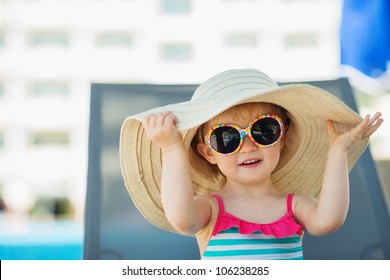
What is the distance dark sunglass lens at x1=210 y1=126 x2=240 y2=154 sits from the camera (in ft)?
4.84

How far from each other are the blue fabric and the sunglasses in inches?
69.0

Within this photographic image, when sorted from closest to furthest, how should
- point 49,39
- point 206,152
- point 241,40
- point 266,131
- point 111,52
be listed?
point 266,131, point 206,152, point 111,52, point 241,40, point 49,39

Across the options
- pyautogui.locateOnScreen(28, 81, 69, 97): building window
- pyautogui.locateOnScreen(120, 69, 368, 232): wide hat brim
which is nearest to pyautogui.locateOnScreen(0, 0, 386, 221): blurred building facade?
pyautogui.locateOnScreen(28, 81, 69, 97): building window

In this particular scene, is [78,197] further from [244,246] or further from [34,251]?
[244,246]

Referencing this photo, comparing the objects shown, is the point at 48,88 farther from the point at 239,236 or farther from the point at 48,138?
the point at 239,236

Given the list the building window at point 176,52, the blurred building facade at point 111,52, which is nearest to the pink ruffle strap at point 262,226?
the blurred building facade at point 111,52

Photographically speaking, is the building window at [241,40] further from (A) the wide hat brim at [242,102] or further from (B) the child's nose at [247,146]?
(B) the child's nose at [247,146]

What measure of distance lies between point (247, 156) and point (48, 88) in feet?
75.5

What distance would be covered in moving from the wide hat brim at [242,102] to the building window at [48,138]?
22392 mm

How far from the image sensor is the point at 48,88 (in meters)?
23.6

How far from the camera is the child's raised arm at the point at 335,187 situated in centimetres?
145

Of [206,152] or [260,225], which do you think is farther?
[206,152]

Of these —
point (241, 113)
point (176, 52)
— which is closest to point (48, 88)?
point (176, 52)

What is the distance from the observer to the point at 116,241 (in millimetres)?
2092
